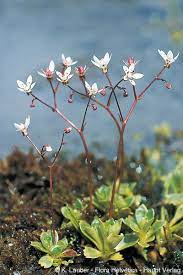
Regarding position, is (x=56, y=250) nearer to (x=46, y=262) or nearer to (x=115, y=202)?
(x=46, y=262)

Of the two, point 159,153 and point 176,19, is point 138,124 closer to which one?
point 159,153

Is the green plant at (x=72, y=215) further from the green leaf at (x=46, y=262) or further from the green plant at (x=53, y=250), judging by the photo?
the green leaf at (x=46, y=262)

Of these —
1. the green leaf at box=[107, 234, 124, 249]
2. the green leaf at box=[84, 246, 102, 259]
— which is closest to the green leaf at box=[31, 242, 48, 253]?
the green leaf at box=[84, 246, 102, 259]

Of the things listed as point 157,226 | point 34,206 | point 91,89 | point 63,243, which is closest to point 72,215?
point 63,243

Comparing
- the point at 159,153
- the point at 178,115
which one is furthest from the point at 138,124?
the point at 159,153

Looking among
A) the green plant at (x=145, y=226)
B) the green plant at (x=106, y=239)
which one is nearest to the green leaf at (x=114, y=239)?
the green plant at (x=106, y=239)

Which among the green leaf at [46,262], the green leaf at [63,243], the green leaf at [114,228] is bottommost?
the green leaf at [46,262]
